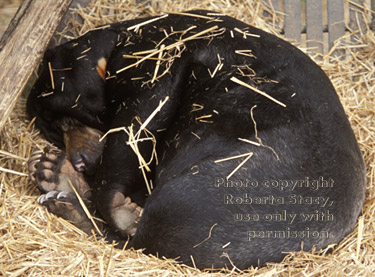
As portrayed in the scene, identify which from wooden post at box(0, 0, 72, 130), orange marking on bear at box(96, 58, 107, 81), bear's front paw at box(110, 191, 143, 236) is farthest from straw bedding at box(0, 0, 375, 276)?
orange marking on bear at box(96, 58, 107, 81)

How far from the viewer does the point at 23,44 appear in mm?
3480

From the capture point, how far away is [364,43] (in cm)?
505

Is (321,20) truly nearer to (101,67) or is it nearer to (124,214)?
(101,67)

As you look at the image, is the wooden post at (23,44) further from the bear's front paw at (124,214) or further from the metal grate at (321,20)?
the metal grate at (321,20)

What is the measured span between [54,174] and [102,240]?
0.62 meters

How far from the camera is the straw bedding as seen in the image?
10.4 ft

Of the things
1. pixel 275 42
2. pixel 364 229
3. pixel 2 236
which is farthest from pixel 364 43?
pixel 2 236

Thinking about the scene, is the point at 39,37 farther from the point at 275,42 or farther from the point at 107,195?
the point at 275,42

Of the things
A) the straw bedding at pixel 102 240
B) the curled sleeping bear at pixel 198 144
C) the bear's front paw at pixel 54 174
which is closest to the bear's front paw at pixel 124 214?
the curled sleeping bear at pixel 198 144

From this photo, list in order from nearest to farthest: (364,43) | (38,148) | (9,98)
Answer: (9,98) → (38,148) → (364,43)

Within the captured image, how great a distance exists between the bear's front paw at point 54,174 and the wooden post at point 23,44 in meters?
0.55

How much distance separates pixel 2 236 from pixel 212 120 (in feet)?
4.58

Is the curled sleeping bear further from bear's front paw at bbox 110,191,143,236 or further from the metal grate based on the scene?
the metal grate

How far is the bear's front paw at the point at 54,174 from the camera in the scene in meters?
3.88
